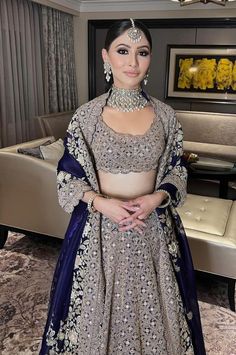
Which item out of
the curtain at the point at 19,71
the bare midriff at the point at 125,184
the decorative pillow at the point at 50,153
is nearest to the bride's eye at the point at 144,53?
the bare midriff at the point at 125,184

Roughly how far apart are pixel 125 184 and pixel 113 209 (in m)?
0.14

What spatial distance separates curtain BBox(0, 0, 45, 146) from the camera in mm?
3600

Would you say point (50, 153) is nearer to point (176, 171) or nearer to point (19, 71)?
point (176, 171)

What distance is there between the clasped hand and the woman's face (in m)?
0.39

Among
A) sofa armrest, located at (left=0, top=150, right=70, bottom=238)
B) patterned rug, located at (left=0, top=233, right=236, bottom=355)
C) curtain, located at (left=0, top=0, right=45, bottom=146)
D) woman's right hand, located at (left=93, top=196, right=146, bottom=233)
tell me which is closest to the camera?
woman's right hand, located at (left=93, top=196, right=146, bottom=233)

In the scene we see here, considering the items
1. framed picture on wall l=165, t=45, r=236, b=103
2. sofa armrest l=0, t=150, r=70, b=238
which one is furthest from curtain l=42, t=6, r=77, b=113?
sofa armrest l=0, t=150, r=70, b=238

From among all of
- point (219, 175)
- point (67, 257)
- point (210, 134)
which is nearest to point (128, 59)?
point (67, 257)

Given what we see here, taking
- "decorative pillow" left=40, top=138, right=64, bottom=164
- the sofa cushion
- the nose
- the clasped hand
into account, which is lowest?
the sofa cushion

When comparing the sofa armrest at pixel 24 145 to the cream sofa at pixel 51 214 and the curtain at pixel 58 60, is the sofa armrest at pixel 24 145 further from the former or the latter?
the curtain at pixel 58 60

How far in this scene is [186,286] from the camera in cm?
133

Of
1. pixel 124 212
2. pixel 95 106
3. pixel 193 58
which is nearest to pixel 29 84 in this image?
pixel 193 58

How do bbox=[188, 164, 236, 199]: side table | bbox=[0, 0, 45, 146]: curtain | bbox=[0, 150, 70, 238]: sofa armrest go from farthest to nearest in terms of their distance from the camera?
bbox=[0, 0, 45, 146]: curtain
bbox=[188, 164, 236, 199]: side table
bbox=[0, 150, 70, 238]: sofa armrest

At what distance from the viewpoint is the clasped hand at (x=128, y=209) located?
1104 mm

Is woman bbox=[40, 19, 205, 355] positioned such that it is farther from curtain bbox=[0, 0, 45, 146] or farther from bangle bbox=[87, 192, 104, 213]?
curtain bbox=[0, 0, 45, 146]
